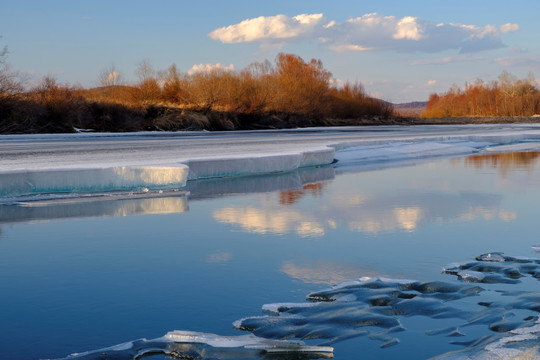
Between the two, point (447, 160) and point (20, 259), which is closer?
point (20, 259)

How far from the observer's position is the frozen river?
2.97 m

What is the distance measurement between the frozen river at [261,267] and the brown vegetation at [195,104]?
15.4 meters

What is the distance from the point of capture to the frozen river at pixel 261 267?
297cm

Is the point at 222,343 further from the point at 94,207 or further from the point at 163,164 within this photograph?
the point at 163,164

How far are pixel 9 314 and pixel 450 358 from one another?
226 cm

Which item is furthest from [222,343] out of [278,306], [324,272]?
[324,272]

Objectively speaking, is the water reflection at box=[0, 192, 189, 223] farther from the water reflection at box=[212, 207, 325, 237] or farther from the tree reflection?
the tree reflection

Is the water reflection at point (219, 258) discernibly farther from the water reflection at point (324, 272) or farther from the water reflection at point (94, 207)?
the water reflection at point (94, 207)

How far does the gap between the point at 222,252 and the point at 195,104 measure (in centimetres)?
2675

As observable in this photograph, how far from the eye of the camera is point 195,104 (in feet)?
102

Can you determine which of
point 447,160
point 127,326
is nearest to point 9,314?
point 127,326

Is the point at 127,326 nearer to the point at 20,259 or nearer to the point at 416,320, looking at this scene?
the point at 416,320

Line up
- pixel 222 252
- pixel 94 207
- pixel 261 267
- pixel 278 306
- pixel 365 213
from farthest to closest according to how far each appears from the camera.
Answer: pixel 94 207 < pixel 365 213 < pixel 222 252 < pixel 261 267 < pixel 278 306

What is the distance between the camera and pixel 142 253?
4980 mm
